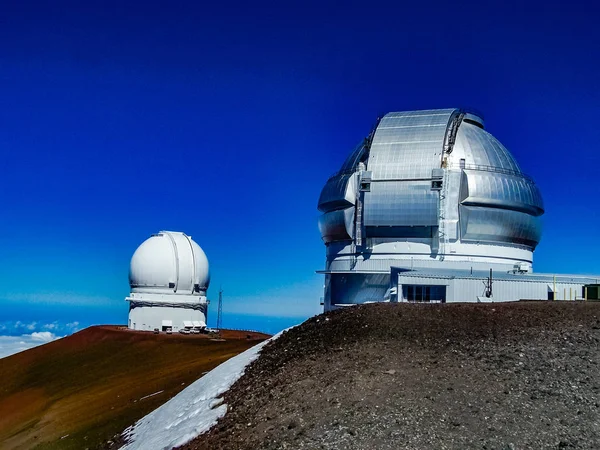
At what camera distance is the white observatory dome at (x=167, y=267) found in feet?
166

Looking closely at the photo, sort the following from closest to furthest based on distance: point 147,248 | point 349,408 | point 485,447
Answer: point 485,447, point 349,408, point 147,248

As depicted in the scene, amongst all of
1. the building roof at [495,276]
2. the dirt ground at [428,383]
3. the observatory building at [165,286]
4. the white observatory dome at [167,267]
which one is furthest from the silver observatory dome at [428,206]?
the observatory building at [165,286]

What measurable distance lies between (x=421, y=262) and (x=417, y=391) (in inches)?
811

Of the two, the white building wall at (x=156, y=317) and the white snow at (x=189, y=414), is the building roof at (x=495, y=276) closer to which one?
the white snow at (x=189, y=414)

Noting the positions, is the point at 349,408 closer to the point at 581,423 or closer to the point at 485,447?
the point at 485,447

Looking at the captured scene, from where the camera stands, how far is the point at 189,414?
18.0 metres

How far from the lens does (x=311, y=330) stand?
2150 cm

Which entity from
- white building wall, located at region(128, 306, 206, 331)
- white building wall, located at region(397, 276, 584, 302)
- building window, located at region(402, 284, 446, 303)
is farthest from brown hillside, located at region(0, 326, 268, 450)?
white building wall, located at region(397, 276, 584, 302)

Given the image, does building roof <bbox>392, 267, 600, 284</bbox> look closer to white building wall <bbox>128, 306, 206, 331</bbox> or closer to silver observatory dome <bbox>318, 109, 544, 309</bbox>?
silver observatory dome <bbox>318, 109, 544, 309</bbox>

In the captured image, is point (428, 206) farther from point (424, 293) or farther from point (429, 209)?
point (424, 293)

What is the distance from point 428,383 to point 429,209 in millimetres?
20117

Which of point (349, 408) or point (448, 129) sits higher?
point (448, 129)

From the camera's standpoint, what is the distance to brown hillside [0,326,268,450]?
2458cm

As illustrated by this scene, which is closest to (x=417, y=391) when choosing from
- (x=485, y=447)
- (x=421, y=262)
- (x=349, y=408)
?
(x=349, y=408)
